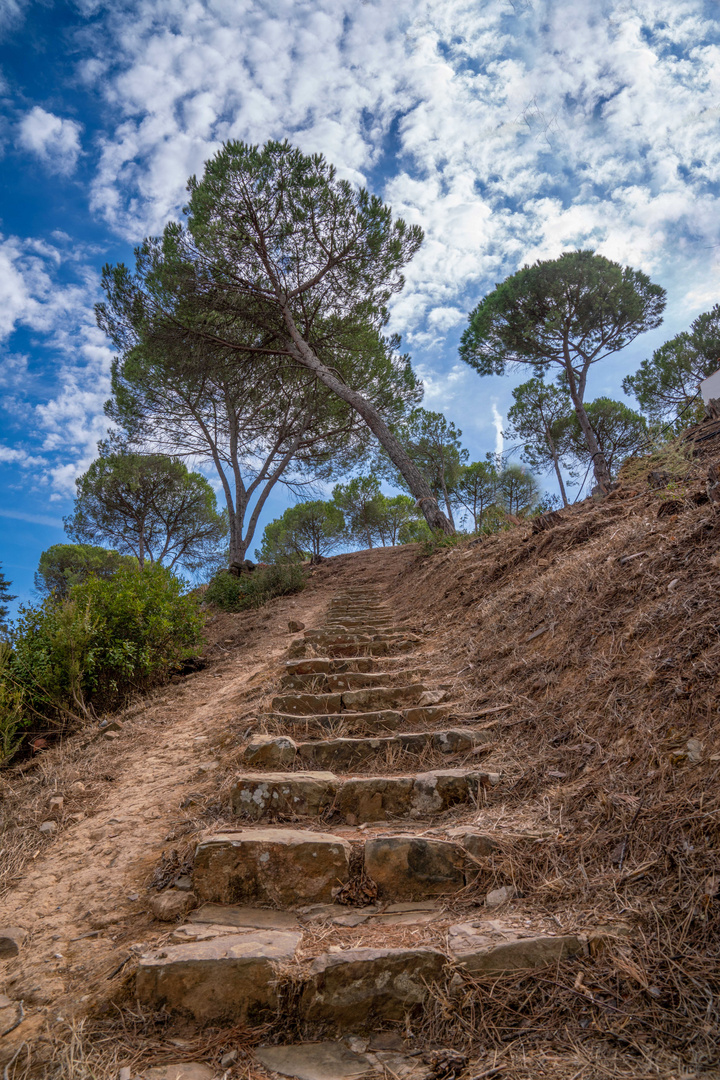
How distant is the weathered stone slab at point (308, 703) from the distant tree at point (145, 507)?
14.5 meters

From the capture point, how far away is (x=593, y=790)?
1.84 metres

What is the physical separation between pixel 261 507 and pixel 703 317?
50.3 feet

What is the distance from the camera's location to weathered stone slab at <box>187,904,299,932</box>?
174 centimetres

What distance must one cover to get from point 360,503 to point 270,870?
22.1m

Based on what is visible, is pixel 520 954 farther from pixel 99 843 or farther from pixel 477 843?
pixel 99 843

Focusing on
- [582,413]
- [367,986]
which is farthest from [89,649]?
[582,413]

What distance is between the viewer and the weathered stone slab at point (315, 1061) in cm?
124

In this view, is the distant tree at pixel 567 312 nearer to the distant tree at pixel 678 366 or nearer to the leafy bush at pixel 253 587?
the distant tree at pixel 678 366

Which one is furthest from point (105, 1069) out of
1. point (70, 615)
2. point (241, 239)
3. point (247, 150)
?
point (247, 150)

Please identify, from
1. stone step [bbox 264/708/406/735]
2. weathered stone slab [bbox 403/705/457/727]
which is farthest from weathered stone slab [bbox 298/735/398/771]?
→ weathered stone slab [bbox 403/705/457/727]

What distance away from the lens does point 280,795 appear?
2.34 m

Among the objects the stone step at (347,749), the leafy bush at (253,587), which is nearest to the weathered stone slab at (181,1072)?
the stone step at (347,749)

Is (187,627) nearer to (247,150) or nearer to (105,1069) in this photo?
(105,1069)

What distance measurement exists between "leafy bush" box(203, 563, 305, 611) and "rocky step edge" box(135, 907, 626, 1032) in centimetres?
827
